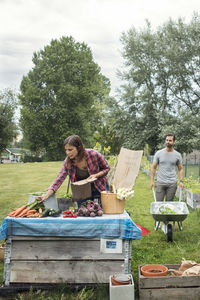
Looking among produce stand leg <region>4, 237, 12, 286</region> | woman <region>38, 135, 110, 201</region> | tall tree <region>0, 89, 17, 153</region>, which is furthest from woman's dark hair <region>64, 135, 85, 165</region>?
tall tree <region>0, 89, 17, 153</region>

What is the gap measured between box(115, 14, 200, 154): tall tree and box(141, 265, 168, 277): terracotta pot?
64.3 ft

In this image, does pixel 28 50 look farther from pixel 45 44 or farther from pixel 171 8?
pixel 171 8

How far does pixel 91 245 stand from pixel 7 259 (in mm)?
914

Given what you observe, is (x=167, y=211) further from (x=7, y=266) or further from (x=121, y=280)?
(x=7, y=266)

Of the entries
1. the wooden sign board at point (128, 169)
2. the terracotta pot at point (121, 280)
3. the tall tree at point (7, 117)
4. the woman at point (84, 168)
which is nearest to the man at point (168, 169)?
the wooden sign board at point (128, 169)

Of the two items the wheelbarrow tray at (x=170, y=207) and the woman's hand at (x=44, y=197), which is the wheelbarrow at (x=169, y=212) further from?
the woman's hand at (x=44, y=197)

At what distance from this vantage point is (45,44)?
116 ft

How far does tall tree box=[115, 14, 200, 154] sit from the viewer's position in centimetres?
2272

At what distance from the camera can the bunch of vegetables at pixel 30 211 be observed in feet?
12.0

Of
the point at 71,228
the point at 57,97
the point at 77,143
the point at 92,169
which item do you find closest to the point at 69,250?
the point at 71,228

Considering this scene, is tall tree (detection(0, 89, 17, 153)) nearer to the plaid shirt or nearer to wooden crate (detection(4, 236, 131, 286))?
the plaid shirt

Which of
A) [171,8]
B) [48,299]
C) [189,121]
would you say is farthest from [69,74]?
[48,299]

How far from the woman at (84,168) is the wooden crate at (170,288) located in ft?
4.59

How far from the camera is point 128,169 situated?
7059 mm
